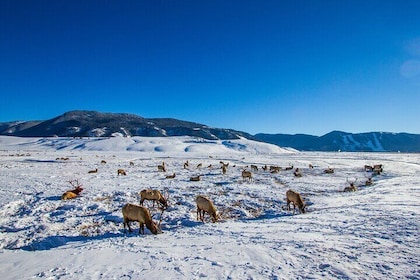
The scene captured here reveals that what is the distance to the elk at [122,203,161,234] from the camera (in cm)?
1184

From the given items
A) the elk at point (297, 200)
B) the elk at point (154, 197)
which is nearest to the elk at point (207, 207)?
the elk at point (154, 197)

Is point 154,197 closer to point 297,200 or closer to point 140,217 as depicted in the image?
point 140,217

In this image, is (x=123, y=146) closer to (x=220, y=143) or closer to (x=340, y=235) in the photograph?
(x=220, y=143)

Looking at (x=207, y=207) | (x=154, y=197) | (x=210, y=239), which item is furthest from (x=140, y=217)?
(x=154, y=197)

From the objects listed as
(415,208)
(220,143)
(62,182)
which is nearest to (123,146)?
(220,143)

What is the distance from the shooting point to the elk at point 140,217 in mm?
11841

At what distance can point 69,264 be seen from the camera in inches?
326

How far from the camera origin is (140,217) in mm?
11977

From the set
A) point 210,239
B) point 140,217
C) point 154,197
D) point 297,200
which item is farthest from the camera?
point 154,197

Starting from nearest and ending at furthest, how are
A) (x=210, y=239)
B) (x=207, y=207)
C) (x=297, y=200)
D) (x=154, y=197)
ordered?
(x=210, y=239) → (x=207, y=207) → (x=297, y=200) → (x=154, y=197)

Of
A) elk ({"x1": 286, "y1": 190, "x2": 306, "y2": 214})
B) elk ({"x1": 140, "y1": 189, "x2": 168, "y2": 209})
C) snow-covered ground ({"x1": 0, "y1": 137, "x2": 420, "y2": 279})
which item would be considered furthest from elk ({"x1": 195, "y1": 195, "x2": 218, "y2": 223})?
elk ({"x1": 286, "y1": 190, "x2": 306, "y2": 214})

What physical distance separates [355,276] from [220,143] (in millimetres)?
91350

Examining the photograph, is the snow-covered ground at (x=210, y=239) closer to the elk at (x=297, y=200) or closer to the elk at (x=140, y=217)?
the elk at (x=140, y=217)

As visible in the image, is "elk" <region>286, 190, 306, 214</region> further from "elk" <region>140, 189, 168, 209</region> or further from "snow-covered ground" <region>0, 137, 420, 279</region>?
"elk" <region>140, 189, 168, 209</region>
